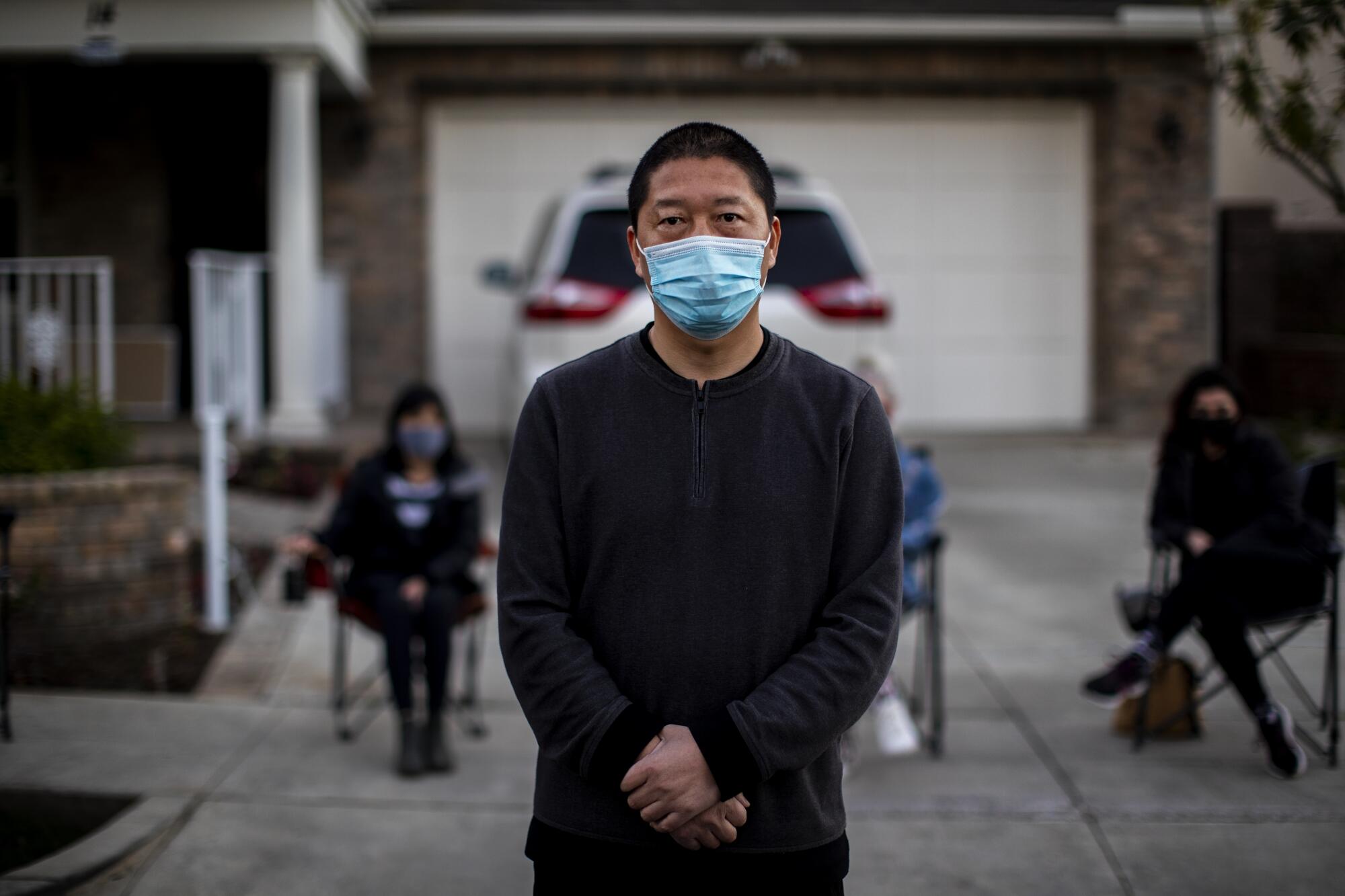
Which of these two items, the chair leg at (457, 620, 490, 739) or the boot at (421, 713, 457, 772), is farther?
the chair leg at (457, 620, 490, 739)

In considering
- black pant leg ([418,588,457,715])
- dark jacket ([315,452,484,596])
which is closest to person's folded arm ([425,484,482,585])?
dark jacket ([315,452,484,596])

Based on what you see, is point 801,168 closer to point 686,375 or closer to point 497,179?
point 497,179

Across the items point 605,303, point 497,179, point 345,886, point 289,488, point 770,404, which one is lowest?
point 345,886

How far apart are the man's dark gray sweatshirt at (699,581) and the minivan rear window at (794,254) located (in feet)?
15.6

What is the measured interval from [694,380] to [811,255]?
4.90 meters

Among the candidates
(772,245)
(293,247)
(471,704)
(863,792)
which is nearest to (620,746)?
(772,245)

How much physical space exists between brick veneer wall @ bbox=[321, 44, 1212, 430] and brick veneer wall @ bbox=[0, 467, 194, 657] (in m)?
5.46

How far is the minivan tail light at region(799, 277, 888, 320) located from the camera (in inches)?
274

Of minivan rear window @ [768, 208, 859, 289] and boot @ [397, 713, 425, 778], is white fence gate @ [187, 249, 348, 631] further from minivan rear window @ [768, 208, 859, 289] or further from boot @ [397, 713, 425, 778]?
minivan rear window @ [768, 208, 859, 289]

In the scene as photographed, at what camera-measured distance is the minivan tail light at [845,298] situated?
22.9 ft

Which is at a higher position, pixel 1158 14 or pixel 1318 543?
pixel 1158 14

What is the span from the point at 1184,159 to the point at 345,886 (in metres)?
10.4

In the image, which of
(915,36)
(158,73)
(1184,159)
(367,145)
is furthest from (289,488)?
(1184,159)

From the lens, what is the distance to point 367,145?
1158cm
